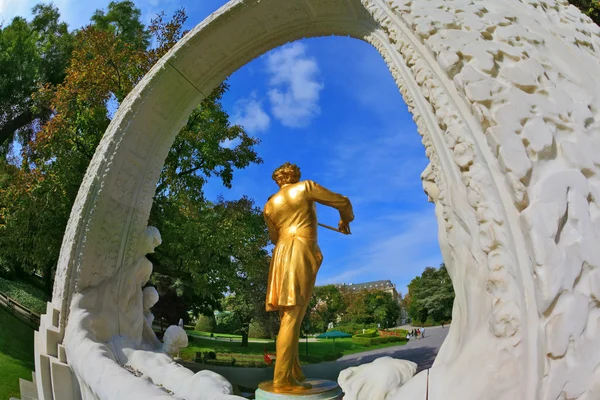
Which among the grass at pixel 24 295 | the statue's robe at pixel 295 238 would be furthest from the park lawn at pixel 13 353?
the statue's robe at pixel 295 238

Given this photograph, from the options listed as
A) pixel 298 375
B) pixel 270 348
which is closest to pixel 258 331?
pixel 270 348

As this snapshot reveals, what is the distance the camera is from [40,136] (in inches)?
373

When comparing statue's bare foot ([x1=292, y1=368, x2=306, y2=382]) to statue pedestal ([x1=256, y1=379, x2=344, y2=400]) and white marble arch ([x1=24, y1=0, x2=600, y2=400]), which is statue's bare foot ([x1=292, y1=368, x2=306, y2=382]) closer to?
statue pedestal ([x1=256, y1=379, x2=344, y2=400])

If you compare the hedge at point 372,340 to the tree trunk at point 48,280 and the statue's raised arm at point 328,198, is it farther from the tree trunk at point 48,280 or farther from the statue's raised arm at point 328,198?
the statue's raised arm at point 328,198

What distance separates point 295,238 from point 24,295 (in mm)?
11649

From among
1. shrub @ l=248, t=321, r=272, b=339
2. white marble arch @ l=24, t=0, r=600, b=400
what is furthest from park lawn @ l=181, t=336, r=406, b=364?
white marble arch @ l=24, t=0, r=600, b=400

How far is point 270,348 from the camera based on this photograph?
15461mm

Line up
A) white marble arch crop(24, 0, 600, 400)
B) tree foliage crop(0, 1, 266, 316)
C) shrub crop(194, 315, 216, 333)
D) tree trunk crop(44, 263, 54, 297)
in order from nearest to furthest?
white marble arch crop(24, 0, 600, 400), tree foliage crop(0, 1, 266, 316), tree trunk crop(44, 263, 54, 297), shrub crop(194, 315, 216, 333)

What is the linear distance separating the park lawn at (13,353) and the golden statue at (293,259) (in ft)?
20.4

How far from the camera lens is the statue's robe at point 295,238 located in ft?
12.4

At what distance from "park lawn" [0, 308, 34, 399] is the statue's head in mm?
6527

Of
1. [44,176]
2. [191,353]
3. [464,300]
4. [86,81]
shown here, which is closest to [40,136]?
[44,176]

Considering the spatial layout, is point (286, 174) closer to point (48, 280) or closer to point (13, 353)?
point (13, 353)

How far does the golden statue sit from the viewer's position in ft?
12.1
